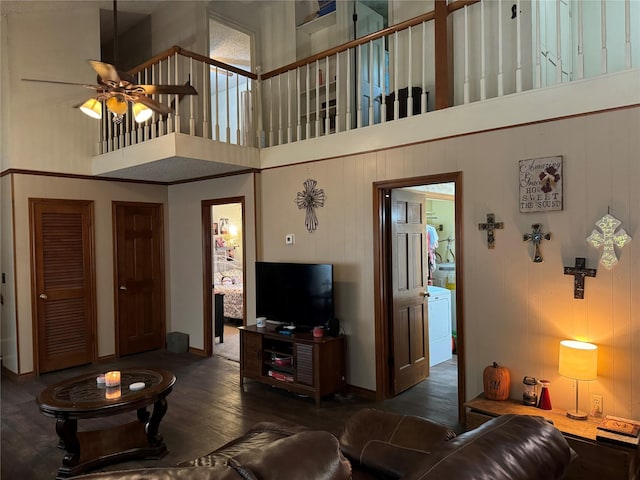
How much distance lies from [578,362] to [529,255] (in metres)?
0.80

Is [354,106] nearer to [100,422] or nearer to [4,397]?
[100,422]

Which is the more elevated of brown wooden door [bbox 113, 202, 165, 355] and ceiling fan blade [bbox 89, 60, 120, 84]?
ceiling fan blade [bbox 89, 60, 120, 84]

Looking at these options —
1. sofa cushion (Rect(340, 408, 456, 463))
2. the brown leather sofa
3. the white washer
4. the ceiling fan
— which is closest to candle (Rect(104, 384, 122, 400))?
the brown leather sofa

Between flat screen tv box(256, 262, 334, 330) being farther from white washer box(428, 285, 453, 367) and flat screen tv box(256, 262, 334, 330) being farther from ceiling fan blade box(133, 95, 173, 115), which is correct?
ceiling fan blade box(133, 95, 173, 115)

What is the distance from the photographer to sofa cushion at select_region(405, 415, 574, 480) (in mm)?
1131

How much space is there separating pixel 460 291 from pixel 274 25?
174 inches

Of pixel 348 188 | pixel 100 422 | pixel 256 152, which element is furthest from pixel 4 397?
pixel 348 188

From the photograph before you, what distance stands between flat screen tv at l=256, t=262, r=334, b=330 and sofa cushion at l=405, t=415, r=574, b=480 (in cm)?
281

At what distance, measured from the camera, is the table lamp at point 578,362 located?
2.75 metres

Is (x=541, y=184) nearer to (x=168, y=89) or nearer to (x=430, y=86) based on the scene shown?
(x=430, y=86)

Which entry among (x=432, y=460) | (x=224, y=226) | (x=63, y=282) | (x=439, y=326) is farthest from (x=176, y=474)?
(x=224, y=226)

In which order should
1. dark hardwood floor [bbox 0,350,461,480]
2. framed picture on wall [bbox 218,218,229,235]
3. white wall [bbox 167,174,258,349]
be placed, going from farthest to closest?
framed picture on wall [bbox 218,218,229,235]
white wall [bbox 167,174,258,349]
dark hardwood floor [bbox 0,350,461,480]

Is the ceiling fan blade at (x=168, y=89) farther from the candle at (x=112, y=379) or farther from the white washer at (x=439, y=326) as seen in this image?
the white washer at (x=439, y=326)

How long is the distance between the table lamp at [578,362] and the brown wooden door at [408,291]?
1.65 meters
